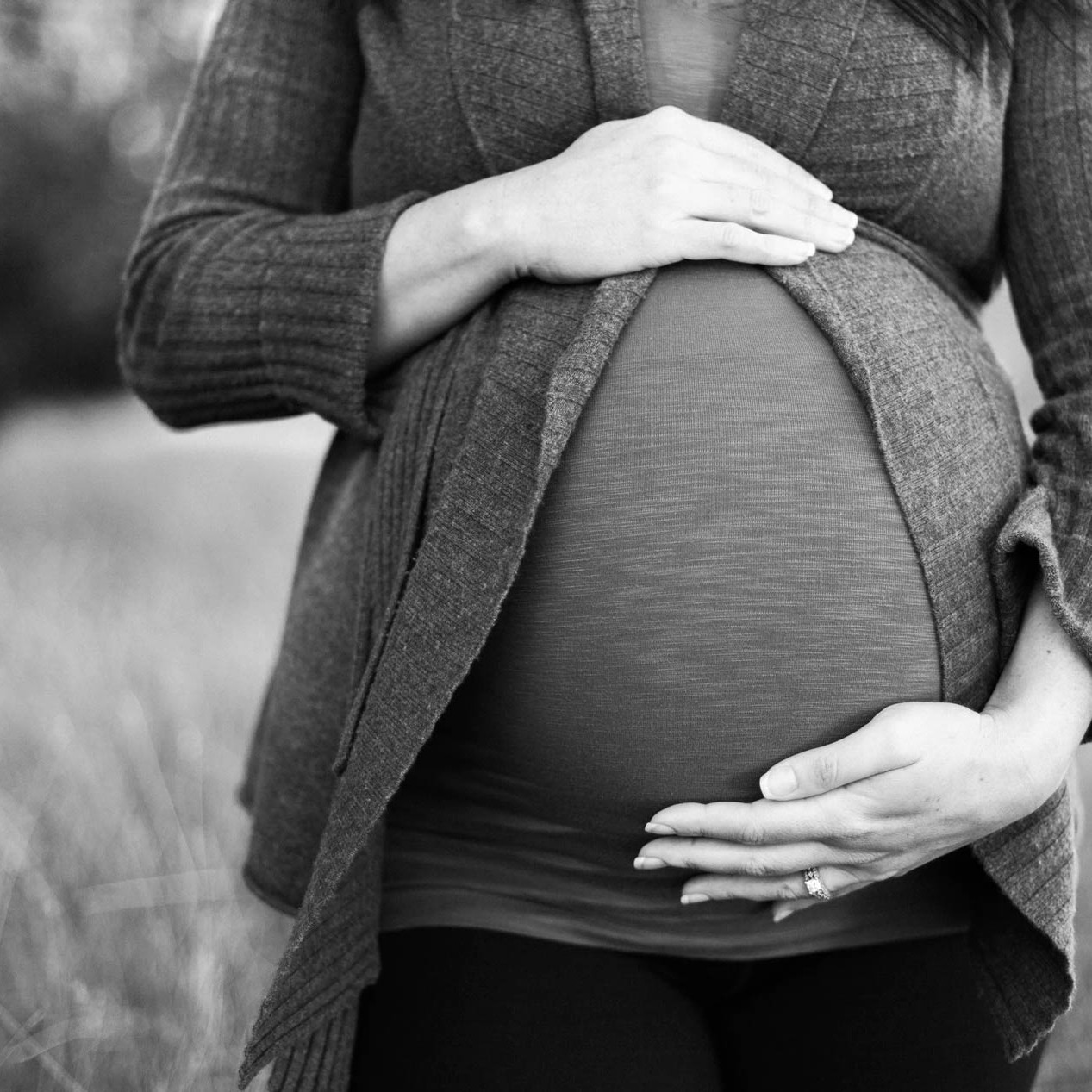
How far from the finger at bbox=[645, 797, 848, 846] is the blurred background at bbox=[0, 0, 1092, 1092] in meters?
1.04

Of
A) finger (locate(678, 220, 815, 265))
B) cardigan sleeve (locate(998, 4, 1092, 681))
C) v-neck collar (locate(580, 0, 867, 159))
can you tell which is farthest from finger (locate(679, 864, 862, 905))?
v-neck collar (locate(580, 0, 867, 159))

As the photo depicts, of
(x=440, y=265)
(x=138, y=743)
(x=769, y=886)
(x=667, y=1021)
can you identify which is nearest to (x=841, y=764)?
(x=769, y=886)

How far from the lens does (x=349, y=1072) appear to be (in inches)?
38.8

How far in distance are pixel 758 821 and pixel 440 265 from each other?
554 millimetres

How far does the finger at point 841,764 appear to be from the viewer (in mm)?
848

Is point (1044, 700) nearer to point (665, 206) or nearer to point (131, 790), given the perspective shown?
point (665, 206)

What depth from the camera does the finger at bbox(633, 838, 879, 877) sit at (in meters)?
0.90

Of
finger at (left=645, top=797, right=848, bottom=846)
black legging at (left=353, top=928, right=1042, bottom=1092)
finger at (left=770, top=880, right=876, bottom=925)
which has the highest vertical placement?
finger at (left=645, top=797, right=848, bottom=846)

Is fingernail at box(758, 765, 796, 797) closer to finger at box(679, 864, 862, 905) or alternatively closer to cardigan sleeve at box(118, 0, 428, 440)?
finger at box(679, 864, 862, 905)

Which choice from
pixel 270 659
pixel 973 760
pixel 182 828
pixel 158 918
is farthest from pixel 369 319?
pixel 270 659

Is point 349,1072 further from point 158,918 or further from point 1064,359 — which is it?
point 158,918

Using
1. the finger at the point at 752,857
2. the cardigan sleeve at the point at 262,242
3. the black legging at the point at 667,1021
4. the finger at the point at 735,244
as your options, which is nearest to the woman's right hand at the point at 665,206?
the finger at the point at 735,244

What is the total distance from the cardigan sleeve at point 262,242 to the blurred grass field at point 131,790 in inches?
38.0

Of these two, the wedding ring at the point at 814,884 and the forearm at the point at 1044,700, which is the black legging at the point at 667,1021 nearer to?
the wedding ring at the point at 814,884
